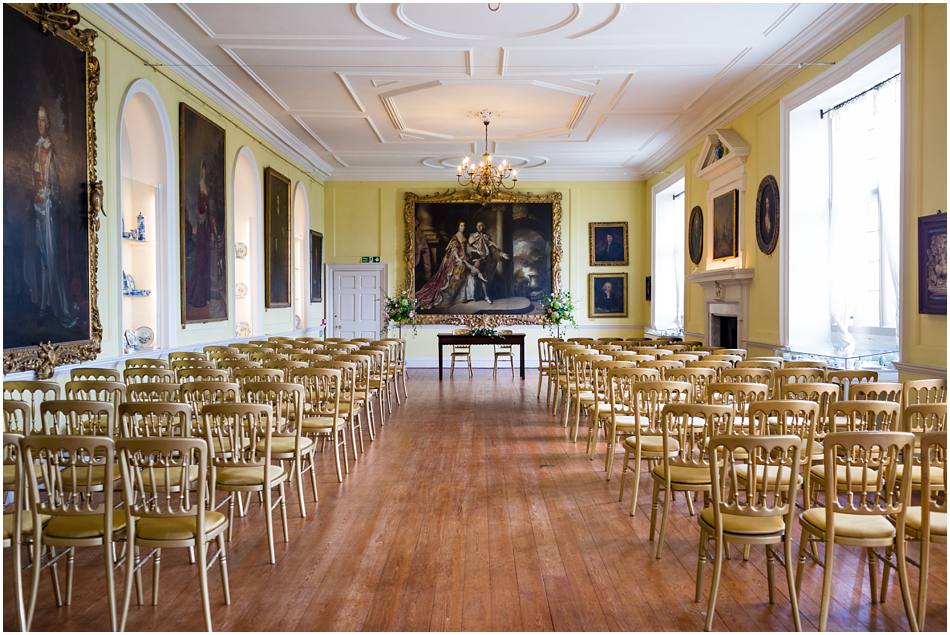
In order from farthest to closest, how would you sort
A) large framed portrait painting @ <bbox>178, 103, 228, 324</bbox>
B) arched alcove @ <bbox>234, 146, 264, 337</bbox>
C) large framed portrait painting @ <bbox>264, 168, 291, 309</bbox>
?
large framed portrait painting @ <bbox>264, 168, 291, 309</bbox>
arched alcove @ <bbox>234, 146, 264, 337</bbox>
large framed portrait painting @ <bbox>178, 103, 228, 324</bbox>

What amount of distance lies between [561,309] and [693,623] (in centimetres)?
1210

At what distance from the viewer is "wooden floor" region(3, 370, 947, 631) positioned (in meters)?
3.41

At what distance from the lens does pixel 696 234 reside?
1245 cm

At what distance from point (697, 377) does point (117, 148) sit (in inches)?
241

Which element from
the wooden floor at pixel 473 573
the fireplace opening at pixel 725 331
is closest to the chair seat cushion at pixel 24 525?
the wooden floor at pixel 473 573

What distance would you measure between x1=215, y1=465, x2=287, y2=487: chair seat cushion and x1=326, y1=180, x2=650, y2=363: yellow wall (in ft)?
37.9

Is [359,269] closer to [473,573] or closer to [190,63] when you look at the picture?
[190,63]

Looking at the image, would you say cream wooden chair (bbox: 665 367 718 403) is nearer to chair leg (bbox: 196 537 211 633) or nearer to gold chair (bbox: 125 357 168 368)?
chair leg (bbox: 196 537 211 633)

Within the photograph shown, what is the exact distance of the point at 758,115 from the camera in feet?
32.3

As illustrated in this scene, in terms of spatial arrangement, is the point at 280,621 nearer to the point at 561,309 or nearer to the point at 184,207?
the point at 184,207

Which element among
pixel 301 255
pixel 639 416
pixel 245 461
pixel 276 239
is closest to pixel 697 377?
pixel 639 416

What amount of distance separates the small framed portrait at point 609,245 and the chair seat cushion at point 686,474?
1213cm

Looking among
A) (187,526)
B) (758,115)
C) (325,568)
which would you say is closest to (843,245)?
(758,115)

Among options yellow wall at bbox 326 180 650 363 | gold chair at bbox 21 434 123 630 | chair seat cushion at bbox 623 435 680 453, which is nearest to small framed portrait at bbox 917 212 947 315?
chair seat cushion at bbox 623 435 680 453
